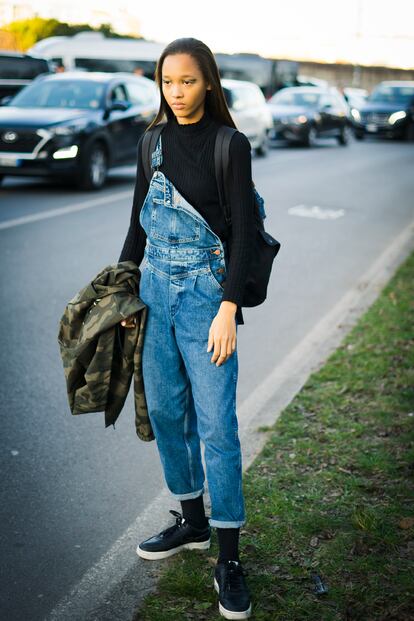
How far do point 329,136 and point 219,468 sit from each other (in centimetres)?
2415

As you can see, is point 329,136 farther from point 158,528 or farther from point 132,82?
point 158,528

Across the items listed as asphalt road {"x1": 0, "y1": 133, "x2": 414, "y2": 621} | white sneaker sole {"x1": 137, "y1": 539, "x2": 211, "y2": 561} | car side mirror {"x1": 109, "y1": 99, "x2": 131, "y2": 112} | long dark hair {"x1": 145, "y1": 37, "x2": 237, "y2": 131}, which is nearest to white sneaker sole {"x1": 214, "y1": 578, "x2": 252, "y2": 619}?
white sneaker sole {"x1": 137, "y1": 539, "x2": 211, "y2": 561}

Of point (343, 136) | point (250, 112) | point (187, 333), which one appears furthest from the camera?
point (343, 136)

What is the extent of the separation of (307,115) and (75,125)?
42.3 feet

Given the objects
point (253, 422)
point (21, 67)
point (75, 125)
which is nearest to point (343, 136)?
point (21, 67)

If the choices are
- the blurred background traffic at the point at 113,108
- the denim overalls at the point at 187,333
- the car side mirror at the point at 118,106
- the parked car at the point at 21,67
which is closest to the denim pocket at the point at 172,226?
the denim overalls at the point at 187,333

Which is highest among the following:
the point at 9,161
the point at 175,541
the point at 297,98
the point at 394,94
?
the point at 175,541

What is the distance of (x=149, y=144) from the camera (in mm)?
2844

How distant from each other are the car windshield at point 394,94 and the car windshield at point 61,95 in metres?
18.5

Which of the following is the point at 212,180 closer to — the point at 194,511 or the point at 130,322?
the point at 130,322

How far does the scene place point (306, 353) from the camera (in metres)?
5.77

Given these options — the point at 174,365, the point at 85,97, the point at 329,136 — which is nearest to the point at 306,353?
the point at 174,365

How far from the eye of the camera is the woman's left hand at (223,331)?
267 cm

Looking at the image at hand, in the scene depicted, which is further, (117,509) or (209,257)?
(117,509)
